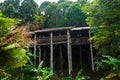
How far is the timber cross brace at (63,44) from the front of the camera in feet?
82.0

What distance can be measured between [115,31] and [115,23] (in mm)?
1056

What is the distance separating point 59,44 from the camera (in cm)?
2697

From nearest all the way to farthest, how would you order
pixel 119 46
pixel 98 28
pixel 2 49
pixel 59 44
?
1. pixel 2 49
2. pixel 119 46
3. pixel 98 28
4. pixel 59 44

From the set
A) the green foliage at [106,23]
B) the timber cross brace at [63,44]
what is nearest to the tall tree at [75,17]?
the timber cross brace at [63,44]

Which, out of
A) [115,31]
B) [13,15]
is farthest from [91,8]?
[13,15]

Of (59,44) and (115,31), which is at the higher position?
(115,31)

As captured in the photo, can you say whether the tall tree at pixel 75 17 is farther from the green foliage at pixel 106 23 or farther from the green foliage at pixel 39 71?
the green foliage at pixel 39 71

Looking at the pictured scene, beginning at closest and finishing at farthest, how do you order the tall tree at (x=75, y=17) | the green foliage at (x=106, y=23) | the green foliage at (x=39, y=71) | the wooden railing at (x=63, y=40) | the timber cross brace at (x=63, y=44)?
the green foliage at (x=39, y=71), the green foliage at (x=106, y=23), the timber cross brace at (x=63, y=44), the wooden railing at (x=63, y=40), the tall tree at (x=75, y=17)

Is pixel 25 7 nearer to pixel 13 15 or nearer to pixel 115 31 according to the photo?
pixel 13 15

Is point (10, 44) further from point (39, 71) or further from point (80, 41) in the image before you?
point (80, 41)

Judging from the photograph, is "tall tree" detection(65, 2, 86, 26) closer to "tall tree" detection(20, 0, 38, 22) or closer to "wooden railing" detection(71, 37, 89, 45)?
"tall tree" detection(20, 0, 38, 22)

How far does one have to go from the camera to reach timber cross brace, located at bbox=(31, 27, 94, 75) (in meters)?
25.0

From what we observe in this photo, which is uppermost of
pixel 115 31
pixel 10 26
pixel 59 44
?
pixel 10 26

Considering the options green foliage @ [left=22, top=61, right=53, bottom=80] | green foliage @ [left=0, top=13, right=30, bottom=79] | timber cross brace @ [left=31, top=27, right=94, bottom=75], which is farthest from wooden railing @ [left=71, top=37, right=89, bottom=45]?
green foliage @ [left=0, top=13, right=30, bottom=79]
